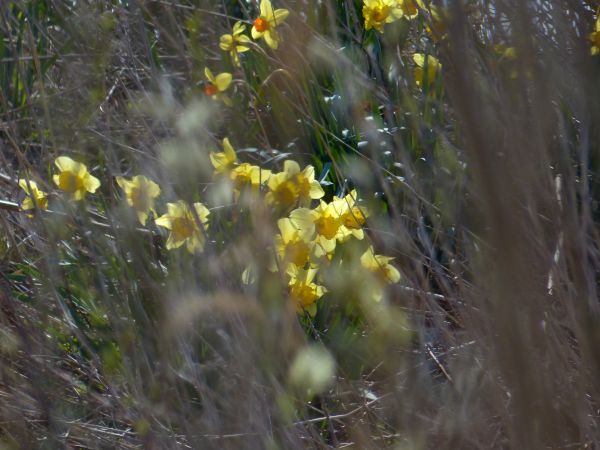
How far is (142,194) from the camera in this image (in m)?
1.65

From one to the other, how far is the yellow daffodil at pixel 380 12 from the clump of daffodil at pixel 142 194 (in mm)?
725

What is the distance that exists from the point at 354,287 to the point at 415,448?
0.61 meters

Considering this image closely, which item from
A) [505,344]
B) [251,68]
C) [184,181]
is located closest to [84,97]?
[184,181]

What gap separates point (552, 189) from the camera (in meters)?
1.04

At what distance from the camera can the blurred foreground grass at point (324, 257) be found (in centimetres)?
78

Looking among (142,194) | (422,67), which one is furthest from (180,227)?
(422,67)

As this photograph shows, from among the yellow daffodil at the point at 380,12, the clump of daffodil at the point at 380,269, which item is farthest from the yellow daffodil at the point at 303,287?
the yellow daffodil at the point at 380,12

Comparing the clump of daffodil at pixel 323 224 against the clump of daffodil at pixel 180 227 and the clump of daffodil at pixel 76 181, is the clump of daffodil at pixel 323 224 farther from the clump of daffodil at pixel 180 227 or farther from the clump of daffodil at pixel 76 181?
the clump of daffodil at pixel 76 181

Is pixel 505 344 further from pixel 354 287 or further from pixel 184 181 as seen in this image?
pixel 354 287

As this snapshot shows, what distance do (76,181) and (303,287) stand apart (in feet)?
2.00

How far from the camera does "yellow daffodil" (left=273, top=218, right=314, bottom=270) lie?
58.1 inches

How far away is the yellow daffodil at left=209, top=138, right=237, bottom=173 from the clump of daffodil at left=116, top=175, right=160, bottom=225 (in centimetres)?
13

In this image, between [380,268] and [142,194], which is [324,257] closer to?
[380,268]

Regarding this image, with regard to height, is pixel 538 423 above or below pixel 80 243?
above
